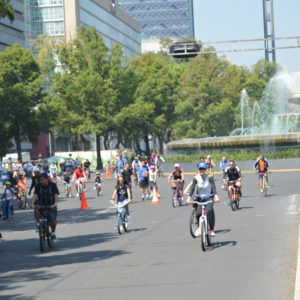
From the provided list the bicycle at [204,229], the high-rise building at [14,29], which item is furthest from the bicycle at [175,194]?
the high-rise building at [14,29]

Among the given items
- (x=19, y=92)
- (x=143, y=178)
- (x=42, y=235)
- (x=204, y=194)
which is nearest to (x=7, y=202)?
(x=143, y=178)

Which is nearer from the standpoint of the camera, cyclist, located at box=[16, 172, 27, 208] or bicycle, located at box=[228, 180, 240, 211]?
bicycle, located at box=[228, 180, 240, 211]

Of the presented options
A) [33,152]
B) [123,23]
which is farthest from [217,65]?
[123,23]

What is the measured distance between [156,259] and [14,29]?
92.5 metres

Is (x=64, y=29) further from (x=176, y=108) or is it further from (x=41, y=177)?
(x=41, y=177)

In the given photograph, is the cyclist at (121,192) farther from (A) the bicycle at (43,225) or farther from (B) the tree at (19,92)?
(B) the tree at (19,92)

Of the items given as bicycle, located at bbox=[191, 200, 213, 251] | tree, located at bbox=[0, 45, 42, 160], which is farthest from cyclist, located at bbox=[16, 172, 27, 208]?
tree, located at bbox=[0, 45, 42, 160]

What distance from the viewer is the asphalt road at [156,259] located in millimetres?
10680

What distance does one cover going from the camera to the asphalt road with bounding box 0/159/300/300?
10.7 meters

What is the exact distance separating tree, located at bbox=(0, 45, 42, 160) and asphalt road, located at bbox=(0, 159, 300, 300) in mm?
49511

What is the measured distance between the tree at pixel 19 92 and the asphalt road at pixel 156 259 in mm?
49511

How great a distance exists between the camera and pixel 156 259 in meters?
13.9

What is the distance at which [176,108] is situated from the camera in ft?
274

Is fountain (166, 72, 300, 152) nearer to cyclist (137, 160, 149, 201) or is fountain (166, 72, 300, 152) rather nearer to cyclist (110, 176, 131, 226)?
cyclist (137, 160, 149, 201)
